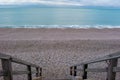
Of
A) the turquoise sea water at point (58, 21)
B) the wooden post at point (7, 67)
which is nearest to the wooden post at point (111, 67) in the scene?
the wooden post at point (7, 67)

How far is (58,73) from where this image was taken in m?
7.67

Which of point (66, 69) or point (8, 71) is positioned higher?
point (8, 71)

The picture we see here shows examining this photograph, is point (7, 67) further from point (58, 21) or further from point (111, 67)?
point (58, 21)

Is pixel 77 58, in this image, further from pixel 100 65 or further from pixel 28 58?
pixel 28 58

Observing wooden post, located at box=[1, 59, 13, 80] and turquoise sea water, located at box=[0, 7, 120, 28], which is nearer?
wooden post, located at box=[1, 59, 13, 80]

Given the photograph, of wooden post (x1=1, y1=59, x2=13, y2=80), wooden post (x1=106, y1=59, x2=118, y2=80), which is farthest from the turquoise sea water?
wooden post (x1=106, y1=59, x2=118, y2=80)

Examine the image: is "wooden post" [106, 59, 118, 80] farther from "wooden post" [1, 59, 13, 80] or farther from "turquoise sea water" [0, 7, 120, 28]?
"turquoise sea water" [0, 7, 120, 28]

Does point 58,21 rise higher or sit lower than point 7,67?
lower

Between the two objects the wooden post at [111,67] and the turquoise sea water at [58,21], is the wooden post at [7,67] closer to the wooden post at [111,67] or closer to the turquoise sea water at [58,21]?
the wooden post at [111,67]

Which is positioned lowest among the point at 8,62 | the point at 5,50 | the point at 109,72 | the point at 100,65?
the point at 5,50

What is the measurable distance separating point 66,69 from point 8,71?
5923mm

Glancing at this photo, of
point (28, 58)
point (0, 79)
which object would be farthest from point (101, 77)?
point (28, 58)

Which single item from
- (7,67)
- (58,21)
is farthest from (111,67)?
(58,21)

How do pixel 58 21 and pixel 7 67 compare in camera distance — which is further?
pixel 58 21
